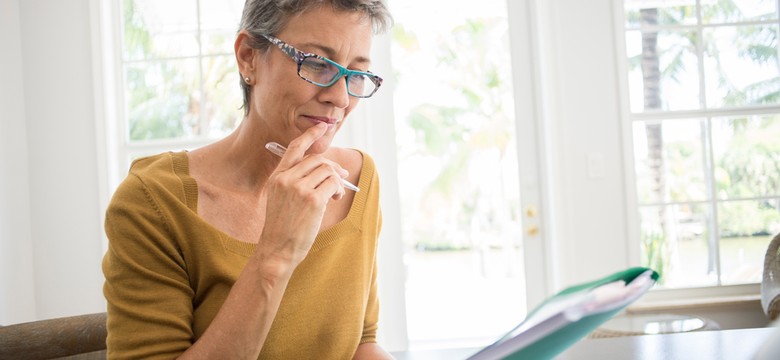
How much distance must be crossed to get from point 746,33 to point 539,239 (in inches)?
55.8

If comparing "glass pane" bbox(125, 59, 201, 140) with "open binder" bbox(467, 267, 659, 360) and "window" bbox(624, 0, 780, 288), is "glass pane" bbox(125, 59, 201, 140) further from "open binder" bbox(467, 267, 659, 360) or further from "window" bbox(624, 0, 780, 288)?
"open binder" bbox(467, 267, 659, 360)

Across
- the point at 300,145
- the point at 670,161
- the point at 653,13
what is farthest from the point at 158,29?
the point at 300,145

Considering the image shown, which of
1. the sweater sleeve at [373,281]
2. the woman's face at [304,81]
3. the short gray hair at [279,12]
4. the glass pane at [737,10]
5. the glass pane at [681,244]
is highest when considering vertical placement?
the glass pane at [737,10]

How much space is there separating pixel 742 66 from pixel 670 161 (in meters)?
0.58

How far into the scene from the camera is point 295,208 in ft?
3.19

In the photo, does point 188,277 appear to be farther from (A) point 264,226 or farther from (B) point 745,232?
A: (B) point 745,232

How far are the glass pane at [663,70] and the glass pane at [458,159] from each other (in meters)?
3.35

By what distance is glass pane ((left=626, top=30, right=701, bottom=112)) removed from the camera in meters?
3.50

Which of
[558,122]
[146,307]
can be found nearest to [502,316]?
[558,122]

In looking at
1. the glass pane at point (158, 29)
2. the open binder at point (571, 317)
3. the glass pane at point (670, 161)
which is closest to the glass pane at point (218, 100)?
the glass pane at point (158, 29)

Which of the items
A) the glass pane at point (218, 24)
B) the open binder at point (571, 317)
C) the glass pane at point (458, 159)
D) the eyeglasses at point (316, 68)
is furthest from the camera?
the glass pane at point (458, 159)

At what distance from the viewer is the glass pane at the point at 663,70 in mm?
3500

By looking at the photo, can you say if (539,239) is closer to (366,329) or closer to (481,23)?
(366,329)

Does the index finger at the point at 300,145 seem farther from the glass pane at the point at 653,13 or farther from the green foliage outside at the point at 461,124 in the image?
the green foliage outside at the point at 461,124
